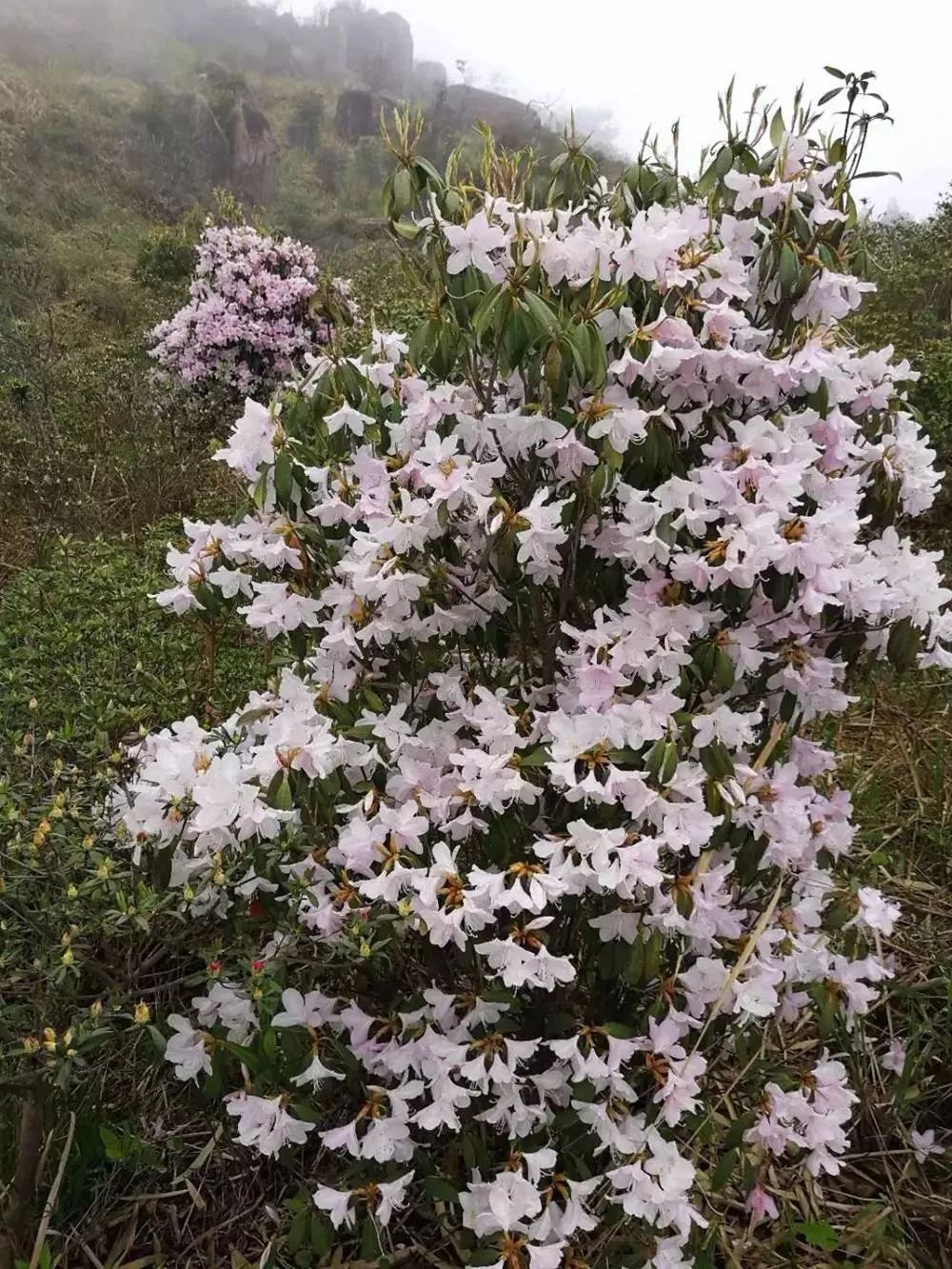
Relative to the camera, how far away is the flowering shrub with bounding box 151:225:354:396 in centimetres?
696

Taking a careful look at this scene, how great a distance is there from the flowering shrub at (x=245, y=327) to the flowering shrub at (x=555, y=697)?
548 centimetres

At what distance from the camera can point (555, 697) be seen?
176 cm

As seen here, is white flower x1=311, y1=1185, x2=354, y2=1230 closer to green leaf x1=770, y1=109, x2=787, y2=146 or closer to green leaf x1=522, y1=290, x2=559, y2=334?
green leaf x1=522, y1=290, x2=559, y2=334

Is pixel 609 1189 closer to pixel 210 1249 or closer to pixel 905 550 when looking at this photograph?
pixel 210 1249

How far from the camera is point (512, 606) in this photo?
1835mm

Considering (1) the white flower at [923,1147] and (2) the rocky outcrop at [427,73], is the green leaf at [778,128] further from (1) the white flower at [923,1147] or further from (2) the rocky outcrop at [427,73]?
(2) the rocky outcrop at [427,73]

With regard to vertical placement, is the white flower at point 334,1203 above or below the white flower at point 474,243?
below

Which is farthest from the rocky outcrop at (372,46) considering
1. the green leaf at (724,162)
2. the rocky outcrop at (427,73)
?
the green leaf at (724,162)

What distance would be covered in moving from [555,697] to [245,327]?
6027mm

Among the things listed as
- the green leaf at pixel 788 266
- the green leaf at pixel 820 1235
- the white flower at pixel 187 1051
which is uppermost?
the green leaf at pixel 788 266

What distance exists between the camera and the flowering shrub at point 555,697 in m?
1.48

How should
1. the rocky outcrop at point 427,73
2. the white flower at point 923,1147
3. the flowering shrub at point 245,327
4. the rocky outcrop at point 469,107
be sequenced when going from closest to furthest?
the white flower at point 923,1147, the flowering shrub at point 245,327, the rocky outcrop at point 469,107, the rocky outcrop at point 427,73


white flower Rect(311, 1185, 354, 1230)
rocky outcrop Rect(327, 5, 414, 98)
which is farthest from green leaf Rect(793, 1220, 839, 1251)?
rocky outcrop Rect(327, 5, 414, 98)

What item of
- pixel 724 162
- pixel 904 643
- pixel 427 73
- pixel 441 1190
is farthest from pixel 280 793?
pixel 427 73
